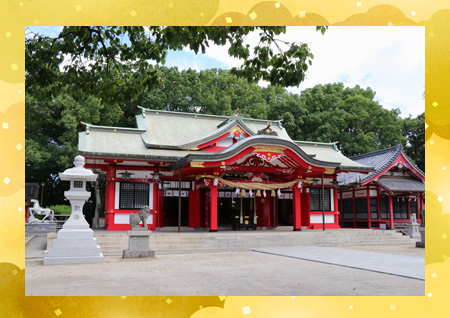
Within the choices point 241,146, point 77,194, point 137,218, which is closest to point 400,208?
point 241,146

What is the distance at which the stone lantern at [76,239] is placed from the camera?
33.7 feet

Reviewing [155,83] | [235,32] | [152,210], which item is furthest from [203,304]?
[152,210]

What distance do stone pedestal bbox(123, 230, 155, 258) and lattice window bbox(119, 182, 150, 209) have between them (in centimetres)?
737

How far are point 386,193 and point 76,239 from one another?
19.7m

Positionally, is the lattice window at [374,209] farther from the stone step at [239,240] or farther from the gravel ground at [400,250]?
the gravel ground at [400,250]

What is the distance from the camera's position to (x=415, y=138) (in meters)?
34.8

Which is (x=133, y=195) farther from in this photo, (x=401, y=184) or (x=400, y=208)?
(x=400, y=208)

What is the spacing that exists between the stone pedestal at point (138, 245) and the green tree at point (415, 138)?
2956 centimetres

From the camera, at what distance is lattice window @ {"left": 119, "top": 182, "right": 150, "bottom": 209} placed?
18.6m

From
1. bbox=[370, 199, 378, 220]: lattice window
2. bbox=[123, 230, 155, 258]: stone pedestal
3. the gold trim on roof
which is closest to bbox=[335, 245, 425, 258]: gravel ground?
the gold trim on roof

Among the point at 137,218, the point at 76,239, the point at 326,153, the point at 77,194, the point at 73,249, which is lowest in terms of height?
the point at 73,249

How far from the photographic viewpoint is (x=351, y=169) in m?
21.7

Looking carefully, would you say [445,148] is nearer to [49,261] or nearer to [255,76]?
[255,76]

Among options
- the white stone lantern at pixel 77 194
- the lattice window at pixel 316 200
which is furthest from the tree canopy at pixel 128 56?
the lattice window at pixel 316 200
